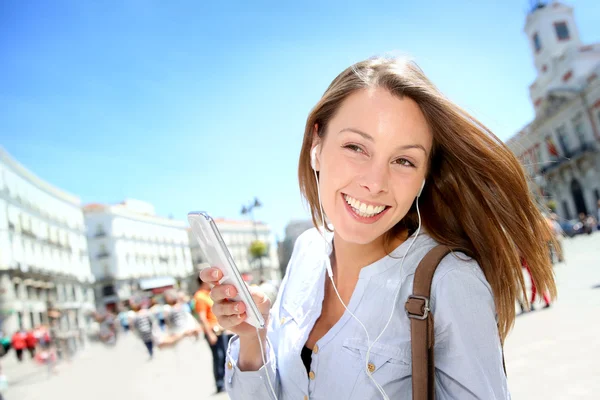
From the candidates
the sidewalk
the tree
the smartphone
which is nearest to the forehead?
the smartphone

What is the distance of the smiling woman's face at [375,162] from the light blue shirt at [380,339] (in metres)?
0.15

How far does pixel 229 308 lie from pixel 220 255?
240mm

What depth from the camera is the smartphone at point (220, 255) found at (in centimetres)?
131

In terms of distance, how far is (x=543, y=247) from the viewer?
1568 millimetres

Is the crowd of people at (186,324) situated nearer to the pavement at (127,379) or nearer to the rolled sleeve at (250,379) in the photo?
the pavement at (127,379)

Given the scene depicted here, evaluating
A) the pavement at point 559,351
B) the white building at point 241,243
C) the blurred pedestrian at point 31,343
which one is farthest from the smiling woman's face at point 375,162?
the white building at point 241,243

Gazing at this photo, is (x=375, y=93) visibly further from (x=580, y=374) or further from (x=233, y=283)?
(x=580, y=374)

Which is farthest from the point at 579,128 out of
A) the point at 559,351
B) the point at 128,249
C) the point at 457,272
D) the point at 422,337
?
the point at 128,249

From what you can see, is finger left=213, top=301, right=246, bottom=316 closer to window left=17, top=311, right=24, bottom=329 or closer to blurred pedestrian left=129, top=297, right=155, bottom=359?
blurred pedestrian left=129, top=297, right=155, bottom=359

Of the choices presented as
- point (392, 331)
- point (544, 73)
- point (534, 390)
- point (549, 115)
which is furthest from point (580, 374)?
point (544, 73)

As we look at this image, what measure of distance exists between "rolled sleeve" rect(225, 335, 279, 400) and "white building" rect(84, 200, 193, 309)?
2420 inches

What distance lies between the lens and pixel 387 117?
4.84 ft

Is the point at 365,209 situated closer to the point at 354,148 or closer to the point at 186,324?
the point at 354,148

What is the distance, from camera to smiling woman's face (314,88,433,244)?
57.9 inches
